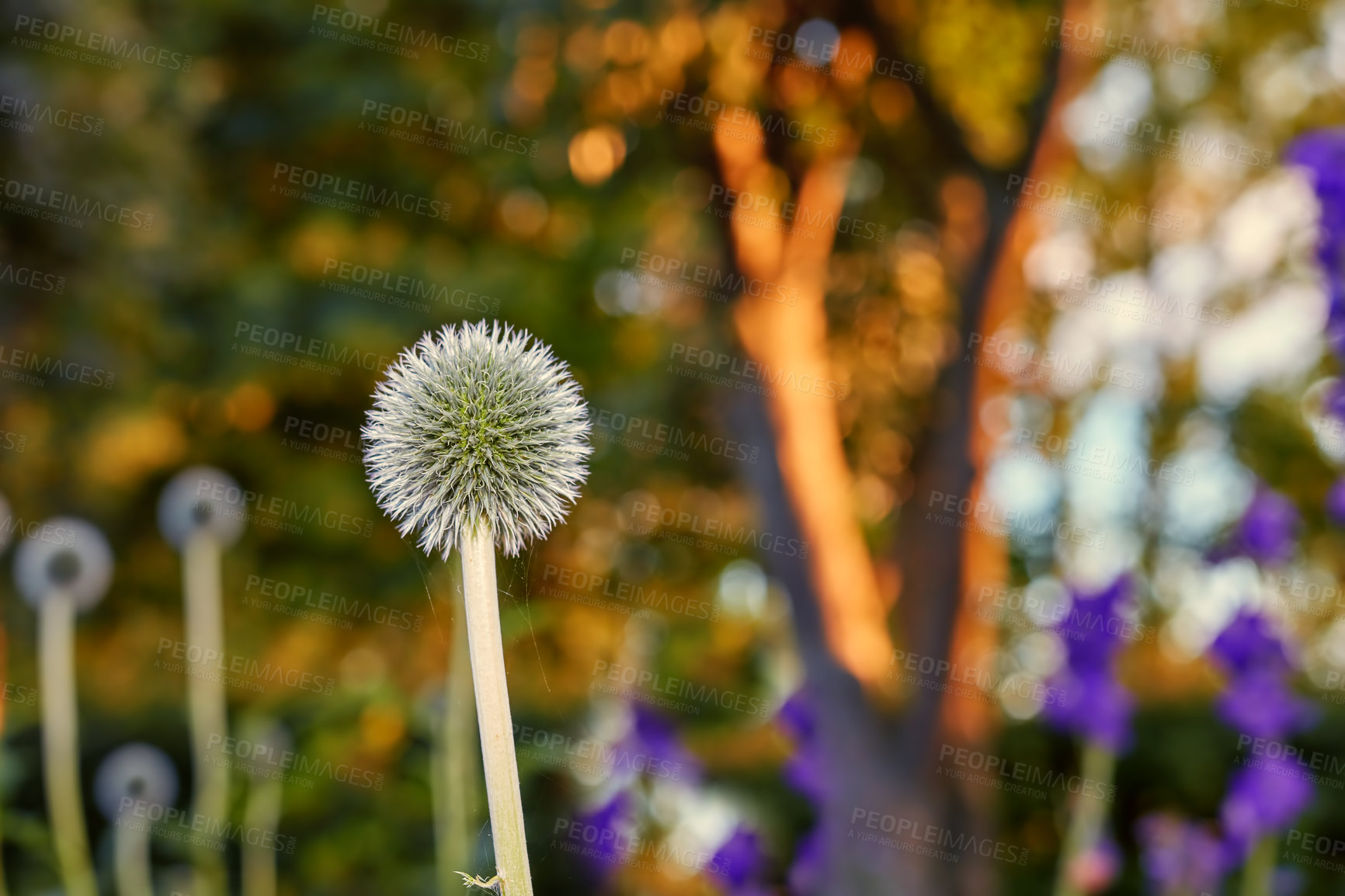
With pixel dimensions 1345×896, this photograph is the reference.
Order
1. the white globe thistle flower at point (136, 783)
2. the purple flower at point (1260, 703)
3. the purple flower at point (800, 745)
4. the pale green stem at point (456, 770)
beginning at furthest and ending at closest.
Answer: the purple flower at point (800, 745) → the purple flower at point (1260, 703) → the white globe thistle flower at point (136, 783) → the pale green stem at point (456, 770)

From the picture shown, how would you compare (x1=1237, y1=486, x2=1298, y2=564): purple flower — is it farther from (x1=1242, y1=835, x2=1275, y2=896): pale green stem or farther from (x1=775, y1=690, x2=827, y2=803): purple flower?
(x1=775, y1=690, x2=827, y2=803): purple flower

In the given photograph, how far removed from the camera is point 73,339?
8.57 metres

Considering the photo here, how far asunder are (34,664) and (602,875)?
7.42 meters

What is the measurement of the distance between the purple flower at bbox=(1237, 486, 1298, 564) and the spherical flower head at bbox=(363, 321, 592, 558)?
2.58 meters

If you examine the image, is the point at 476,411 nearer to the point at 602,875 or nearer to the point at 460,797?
the point at 460,797

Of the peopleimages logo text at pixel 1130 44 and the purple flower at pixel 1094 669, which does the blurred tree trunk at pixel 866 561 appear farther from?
the purple flower at pixel 1094 669

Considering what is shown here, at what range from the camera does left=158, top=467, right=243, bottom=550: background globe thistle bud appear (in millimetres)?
2783

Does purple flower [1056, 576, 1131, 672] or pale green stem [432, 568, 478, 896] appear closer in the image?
pale green stem [432, 568, 478, 896]

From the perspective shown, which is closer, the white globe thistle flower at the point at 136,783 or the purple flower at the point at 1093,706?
the white globe thistle flower at the point at 136,783

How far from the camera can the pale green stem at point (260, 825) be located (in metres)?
2.59

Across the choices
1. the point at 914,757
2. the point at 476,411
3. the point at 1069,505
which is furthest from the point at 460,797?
the point at 1069,505

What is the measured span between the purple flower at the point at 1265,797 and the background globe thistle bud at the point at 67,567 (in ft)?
10.2

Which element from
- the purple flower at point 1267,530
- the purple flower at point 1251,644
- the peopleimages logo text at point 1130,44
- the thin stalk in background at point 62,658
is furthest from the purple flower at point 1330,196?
the peopleimages logo text at point 1130,44

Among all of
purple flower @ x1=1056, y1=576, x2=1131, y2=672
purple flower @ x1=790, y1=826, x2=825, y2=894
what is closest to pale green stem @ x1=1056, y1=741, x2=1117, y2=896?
purple flower @ x1=1056, y1=576, x2=1131, y2=672
